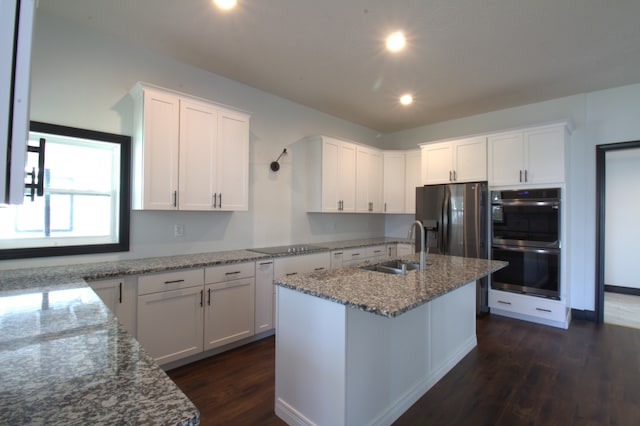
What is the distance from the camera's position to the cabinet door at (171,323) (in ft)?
7.93

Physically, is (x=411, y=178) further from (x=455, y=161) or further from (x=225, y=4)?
(x=225, y=4)

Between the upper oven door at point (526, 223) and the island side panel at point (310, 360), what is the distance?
10.3 feet

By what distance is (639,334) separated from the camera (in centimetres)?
339

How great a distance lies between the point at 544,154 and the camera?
365 cm

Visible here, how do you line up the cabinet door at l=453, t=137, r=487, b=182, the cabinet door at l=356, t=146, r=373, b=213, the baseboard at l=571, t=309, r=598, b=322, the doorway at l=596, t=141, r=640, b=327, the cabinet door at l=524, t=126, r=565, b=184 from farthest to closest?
1. the doorway at l=596, t=141, r=640, b=327
2. the cabinet door at l=356, t=146, r=373, b=213
3. the cabinet door at l=453, t=137, r=487, b=182
4. the baseboard at l=571, t=309, r=598, b=322
5. the cabinet door at l=524, t=126, r=565, b=184

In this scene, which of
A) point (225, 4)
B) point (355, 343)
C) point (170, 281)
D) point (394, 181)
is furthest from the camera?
point (394, 181)

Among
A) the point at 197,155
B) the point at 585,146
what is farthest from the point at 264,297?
the point at 585,146

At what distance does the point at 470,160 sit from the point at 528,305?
1.92 m

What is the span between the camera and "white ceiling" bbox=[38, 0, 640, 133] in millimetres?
2268

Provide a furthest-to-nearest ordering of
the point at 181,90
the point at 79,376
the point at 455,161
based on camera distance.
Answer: the point at 455,161, the point at 181,90, the point at 79,376

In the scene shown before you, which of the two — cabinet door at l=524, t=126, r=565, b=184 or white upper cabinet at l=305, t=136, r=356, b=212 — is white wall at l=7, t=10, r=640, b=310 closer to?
white upper cabinet at l=305, t=136, r=356, b=212

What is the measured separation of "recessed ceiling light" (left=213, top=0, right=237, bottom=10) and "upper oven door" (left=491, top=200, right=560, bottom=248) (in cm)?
358

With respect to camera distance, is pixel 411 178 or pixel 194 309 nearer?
pixel 194 309

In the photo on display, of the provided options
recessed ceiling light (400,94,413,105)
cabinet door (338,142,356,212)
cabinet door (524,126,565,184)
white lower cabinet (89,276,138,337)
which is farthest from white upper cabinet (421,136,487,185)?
white lower cabinet (89,276,138,337)
